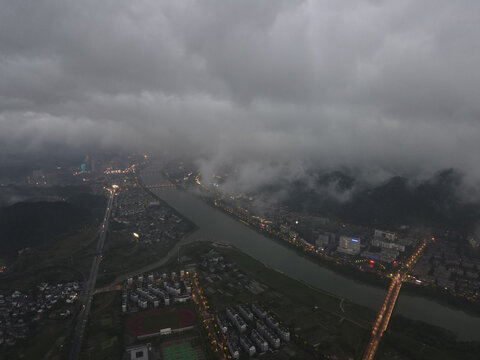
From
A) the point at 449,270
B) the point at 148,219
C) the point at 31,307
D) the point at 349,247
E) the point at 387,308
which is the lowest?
the point at 31,307

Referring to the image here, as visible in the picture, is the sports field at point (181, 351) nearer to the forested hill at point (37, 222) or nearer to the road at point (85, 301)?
the road at point (85, 301)

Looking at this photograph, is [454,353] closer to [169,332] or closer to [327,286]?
[327,286]

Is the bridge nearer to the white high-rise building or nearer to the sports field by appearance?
the white high-rise building

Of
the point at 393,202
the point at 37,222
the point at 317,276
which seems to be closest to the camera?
the point at 317,276

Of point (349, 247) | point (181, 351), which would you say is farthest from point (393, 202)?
point (181, 351)

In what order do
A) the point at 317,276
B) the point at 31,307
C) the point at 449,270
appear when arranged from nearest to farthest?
the point at 31,307 < the point at 317,276 < the point at 449,270

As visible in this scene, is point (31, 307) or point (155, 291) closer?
point (31, 307)

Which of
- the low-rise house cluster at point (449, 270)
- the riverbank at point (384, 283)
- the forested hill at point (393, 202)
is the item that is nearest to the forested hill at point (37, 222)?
the riverbank at point (384, 283)

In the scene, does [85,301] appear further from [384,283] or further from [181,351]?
[384,283]
